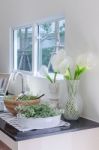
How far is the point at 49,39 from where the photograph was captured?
9.12 ft

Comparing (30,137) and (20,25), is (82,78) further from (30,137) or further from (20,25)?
(20,25)

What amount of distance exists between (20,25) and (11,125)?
1.61 m

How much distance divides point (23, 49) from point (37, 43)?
384 mm

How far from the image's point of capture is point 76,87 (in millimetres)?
2043

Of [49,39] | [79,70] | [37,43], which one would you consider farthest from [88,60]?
[37,43]

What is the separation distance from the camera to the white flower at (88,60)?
1.98 meters

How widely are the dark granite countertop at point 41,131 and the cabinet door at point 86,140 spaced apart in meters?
0.04

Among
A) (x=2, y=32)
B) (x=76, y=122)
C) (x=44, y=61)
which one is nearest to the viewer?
(x=76, y=122)

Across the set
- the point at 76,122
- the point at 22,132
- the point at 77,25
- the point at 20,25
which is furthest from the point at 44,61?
the point at 22,132

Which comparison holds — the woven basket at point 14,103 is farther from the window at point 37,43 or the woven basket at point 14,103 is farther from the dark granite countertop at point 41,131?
the window at point 37,43

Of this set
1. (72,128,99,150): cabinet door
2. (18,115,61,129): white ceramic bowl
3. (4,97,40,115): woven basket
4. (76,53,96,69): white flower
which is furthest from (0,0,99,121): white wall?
(18,115,61,129): white ceramic bowl

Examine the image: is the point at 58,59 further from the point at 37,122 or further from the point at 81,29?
the point at 37,122

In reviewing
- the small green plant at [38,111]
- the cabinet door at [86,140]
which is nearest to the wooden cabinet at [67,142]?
the cabinet door at [86,140]

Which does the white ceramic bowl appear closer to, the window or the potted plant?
the potted plant
